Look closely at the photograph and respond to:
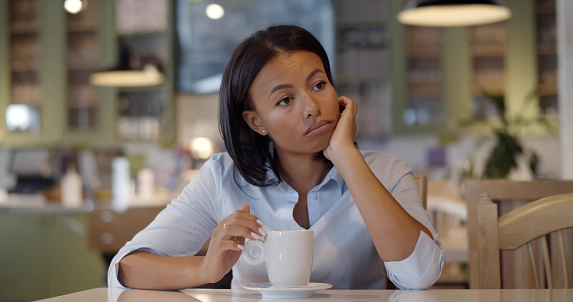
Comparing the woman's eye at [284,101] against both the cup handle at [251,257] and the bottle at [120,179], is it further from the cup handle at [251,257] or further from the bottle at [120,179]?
the bottle at [120,179]

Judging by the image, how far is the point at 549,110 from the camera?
505cm

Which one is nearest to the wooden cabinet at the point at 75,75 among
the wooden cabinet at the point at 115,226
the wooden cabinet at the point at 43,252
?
the wooden cabinet at the point at 43,252

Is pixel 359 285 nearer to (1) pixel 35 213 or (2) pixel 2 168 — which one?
(1) pixel 35 213

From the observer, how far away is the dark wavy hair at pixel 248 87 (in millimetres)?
1335

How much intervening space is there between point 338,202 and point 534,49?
413cm

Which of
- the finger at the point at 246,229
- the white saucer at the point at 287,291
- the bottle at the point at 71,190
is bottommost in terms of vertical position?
the bottle at the point at 71,190

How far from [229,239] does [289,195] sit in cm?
30

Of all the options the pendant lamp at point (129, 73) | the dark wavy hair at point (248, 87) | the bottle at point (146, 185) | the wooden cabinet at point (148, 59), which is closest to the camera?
the dark wavy hair at point (248, 87)

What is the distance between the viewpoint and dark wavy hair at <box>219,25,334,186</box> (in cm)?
133

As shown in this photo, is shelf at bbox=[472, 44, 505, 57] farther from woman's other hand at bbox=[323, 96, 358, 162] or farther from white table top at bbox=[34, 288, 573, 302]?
white table top at bbox=[34, 288, 573, 302]

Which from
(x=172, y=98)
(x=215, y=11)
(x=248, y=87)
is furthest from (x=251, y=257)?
(x=215, y=11)

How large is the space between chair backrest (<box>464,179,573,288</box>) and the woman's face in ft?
1.04

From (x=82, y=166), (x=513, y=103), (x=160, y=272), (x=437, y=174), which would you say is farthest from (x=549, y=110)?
(x=160, y=272)

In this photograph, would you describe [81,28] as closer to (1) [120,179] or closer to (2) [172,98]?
(2) [172,98]
